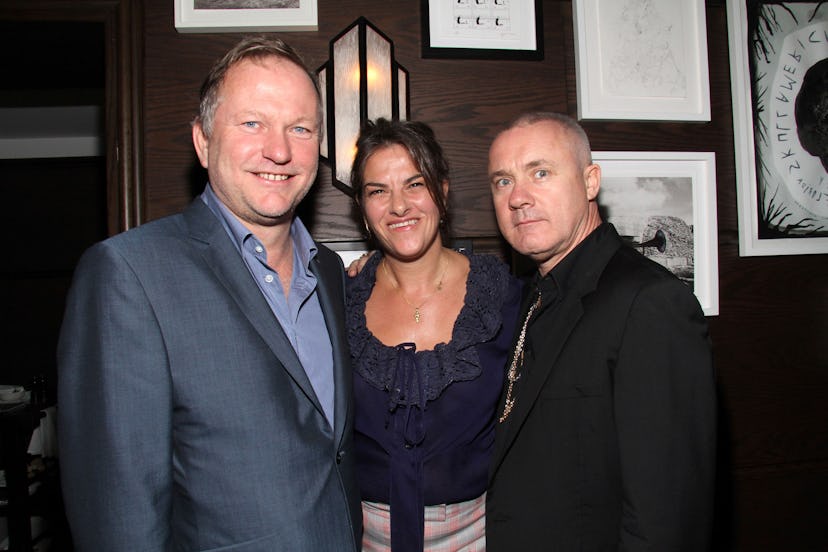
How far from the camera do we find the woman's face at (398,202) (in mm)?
1768

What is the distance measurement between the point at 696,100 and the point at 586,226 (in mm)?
1308

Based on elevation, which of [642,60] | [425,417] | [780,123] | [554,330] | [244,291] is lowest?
[425,417]

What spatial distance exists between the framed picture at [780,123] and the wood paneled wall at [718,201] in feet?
0.19

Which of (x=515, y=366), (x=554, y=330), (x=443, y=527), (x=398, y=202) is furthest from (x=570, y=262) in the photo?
(x=443, y=527)

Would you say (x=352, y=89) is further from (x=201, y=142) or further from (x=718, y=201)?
(x=718, y=201)

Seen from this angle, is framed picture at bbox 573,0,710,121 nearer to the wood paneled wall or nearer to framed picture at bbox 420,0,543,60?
the wood paneled wall

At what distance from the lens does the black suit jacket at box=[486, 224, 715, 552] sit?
1.16m

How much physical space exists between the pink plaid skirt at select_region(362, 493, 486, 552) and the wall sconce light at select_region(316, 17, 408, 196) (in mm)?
1289

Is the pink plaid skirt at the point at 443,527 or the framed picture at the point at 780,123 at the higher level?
the framed picture at the point at 780,123

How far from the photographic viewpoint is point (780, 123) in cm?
246

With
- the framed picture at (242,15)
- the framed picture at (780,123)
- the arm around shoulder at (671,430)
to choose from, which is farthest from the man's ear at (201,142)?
the framed picture at (780,123)

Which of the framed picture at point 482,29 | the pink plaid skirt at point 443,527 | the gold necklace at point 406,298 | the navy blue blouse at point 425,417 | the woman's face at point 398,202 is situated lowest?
the pink plaid skirt at point 443,527

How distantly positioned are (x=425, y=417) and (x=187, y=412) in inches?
28.4

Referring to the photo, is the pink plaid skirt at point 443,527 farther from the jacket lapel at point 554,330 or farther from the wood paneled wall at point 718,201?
the wood paneled wall at point 718,201
